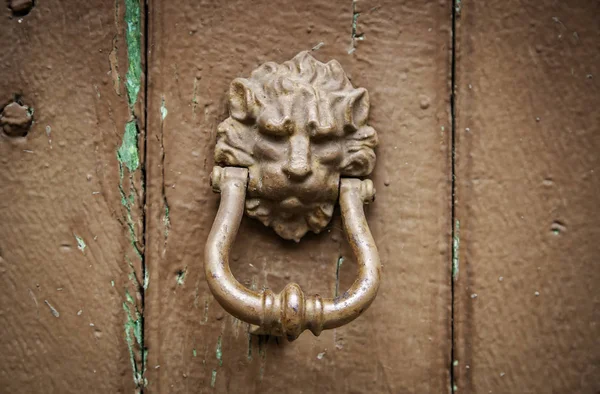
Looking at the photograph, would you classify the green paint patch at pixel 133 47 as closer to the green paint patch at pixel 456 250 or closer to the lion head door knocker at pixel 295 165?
the lion head door knocker at pixel 295 165

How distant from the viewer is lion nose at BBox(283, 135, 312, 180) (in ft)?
1.58

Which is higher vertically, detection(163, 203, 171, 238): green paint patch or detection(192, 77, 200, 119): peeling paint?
detection(192, 77, 200, 119): peeling paint

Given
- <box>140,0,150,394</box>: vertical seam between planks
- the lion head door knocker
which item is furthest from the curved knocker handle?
<box>140,0,150,394</box>: vertical seam between planks

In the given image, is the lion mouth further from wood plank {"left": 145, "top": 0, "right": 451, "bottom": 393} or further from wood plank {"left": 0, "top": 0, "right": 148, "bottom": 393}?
wood plank {"left": 0, "top": 0, "right": 148, "bottom": 393}

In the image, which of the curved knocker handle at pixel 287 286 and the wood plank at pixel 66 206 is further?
the wood plank at pixel 66 206

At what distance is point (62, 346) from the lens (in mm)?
579

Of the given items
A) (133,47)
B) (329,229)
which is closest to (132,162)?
(133,47)

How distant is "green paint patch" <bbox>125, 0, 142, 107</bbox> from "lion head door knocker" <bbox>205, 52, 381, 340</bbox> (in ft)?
0.40

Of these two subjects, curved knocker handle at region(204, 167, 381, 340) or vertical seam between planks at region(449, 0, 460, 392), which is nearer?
curved knocker handle at region(204, 167, 381, 340)

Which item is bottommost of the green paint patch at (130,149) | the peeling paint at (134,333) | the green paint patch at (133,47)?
the peeling paint at (134,333)

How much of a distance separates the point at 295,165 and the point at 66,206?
11.0 inches

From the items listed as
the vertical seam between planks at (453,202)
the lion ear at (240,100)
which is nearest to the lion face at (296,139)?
the lion ear at (240,100)

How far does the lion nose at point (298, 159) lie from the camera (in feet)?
1.58

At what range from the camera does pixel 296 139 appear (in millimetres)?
492
